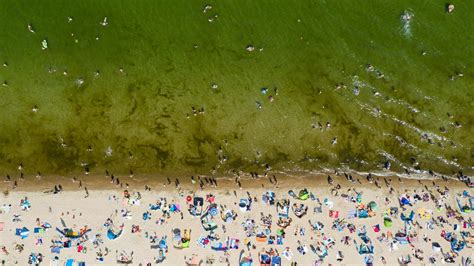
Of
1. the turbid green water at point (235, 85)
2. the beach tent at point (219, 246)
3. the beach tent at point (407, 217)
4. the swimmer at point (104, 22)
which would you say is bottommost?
the beach tent at point (219, 246)

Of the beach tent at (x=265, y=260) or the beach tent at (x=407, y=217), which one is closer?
the beach tent at (x=265, y=260)

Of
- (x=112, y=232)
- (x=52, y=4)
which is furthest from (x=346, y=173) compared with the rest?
(x=52, y=4)

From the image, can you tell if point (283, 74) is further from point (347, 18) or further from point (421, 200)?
point (421, 200)

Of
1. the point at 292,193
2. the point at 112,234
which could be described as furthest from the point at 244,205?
the point at 112,234

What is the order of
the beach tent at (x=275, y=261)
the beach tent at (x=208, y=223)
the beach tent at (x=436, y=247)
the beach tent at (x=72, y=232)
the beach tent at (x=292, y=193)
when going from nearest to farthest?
the beach tent at (x=72, y=232) → the beach tent at (x=275, y=261) → the beach tent at (x=208, y=223) → the beach tent at (x=436, y=247) → the beach tent at (x=292, y=193)

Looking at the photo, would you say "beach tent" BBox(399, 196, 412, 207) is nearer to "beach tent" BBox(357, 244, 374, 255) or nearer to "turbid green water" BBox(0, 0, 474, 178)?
"turbid green water" BBox(0, 0, 474, 178)

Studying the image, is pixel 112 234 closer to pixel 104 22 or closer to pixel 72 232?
pixel 72 232

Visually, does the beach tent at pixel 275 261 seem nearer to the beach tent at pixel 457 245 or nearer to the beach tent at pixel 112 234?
the beach tent at pixel 112 234

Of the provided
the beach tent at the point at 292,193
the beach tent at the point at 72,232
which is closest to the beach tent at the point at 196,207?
the beach tent at the point at 292,193
